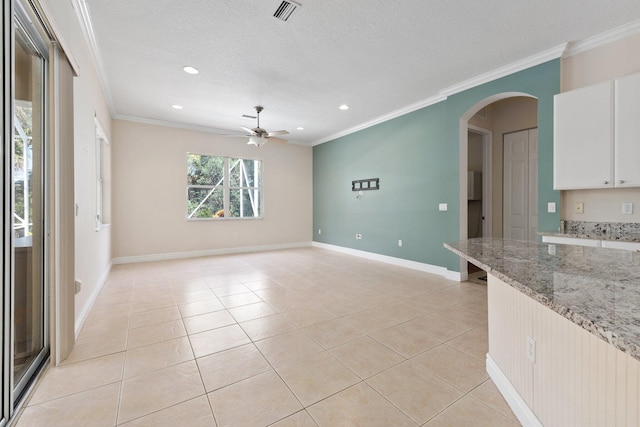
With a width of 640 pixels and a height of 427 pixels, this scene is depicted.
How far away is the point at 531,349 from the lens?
1.33 meters

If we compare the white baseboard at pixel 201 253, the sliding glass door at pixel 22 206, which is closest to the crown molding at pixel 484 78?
the white baseboard at pixel 201 253

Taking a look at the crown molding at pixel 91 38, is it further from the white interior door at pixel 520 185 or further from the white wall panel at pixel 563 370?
the white interior door at pixel 520 185

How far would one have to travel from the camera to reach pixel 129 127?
5418 millimetres

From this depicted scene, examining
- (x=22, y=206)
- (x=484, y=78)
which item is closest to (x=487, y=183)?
(x=484, y=78)

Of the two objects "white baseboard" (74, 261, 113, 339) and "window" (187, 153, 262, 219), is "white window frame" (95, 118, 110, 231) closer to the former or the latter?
"white baseboard" (74, 261, 113, 339)

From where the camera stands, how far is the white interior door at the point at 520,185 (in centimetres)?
465

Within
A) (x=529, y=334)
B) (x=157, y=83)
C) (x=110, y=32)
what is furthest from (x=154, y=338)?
(x=157, y=83)

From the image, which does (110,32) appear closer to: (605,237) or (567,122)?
(567,122)

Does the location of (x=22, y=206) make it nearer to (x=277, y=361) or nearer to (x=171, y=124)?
(x=277, y=361)

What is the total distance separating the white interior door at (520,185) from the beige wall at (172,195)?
481 centimetres

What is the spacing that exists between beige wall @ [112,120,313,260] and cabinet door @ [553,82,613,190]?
18.3ft

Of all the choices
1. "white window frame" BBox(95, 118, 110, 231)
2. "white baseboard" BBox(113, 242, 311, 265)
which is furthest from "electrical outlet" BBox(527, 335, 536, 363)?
"white baseboard" BBox(113, 242, 311, 265)

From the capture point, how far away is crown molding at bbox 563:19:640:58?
265 centimetres

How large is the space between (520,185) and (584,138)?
2.20 m
